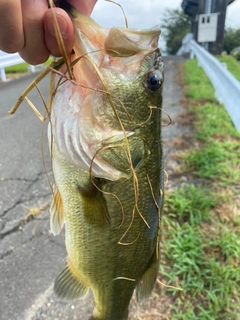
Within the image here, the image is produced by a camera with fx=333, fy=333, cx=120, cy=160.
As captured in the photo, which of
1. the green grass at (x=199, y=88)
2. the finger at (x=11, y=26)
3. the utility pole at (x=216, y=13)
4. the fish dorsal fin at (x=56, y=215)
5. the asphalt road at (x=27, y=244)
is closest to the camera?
the finger at (x=11, y=26)

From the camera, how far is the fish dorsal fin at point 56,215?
4.49ft

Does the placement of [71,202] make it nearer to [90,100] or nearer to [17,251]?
[90,100]

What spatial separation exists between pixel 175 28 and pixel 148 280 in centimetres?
2667

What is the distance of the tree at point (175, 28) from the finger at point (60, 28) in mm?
25889

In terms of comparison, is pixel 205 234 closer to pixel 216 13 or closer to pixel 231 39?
pixel 216 13

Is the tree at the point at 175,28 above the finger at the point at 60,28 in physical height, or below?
below

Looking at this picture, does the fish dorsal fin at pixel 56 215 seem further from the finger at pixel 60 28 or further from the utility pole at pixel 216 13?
the utility pole at pixel 216 13

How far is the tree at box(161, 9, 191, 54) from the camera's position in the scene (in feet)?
82.6

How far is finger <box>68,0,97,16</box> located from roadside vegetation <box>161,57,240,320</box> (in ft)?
5.65

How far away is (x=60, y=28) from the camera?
0.87m

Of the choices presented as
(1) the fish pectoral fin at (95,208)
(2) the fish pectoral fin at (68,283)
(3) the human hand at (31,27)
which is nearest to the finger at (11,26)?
(3) the human hand at (31,27)

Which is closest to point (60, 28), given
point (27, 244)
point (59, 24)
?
point (59, 24)

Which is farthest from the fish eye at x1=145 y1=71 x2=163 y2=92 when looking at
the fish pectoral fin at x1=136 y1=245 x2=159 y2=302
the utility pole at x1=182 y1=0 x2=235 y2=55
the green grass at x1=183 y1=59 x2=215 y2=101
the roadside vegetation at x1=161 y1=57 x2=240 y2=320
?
the utility pole at x1=182 y1=0 x2=235 y2=55

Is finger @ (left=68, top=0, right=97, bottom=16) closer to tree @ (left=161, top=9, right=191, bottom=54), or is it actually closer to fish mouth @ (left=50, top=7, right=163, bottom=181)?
fish mouth @ (left=50, top=7, right=163, bottom=181)
